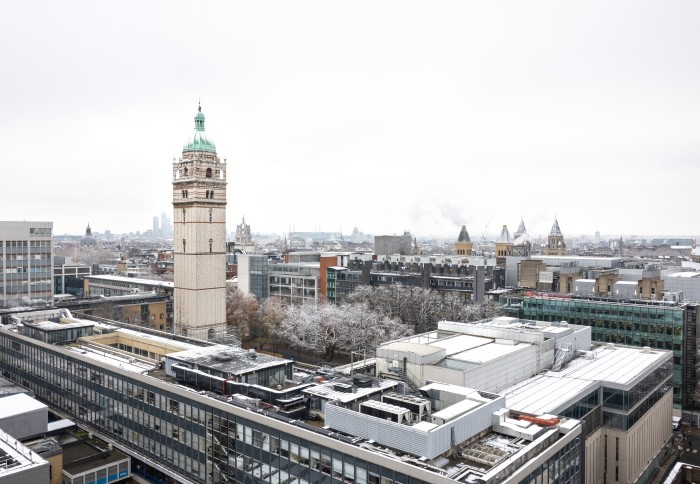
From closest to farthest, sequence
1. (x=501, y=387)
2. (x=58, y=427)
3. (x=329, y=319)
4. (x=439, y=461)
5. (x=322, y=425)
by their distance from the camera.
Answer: (x=439, y=461) < (x=322, y=425) < (x=501, y=387) < (x=58, y=427) < (x=329, y=319)

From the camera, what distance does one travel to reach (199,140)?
74.1 m

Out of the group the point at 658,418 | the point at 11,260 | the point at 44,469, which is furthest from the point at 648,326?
the point at 11,260

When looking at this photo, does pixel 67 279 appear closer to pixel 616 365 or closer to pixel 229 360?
pixel 229 360

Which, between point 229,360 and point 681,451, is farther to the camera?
point 681,451

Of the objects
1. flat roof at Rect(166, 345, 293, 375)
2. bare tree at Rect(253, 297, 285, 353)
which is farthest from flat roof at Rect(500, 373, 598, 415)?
bare tree at Rect(253, 297, 285, 353)

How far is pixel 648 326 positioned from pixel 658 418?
15803 mm

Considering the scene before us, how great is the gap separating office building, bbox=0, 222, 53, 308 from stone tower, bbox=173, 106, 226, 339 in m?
30.6

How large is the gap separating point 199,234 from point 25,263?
36.5 meters

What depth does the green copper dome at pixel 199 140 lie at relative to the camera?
73938 mm

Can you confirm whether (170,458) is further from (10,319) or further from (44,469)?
(10,319)

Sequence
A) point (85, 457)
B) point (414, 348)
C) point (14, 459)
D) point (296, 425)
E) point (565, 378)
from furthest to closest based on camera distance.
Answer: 1. point (565, 378)
2. point (85, 457)
3. point (414, 348)
4. point (296, 425)
5. point (14, 459)

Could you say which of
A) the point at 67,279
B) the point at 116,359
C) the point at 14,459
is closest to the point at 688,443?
the point at 116,359

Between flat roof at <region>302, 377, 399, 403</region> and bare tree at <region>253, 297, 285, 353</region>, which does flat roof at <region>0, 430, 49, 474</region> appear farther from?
bare tree at <region>253, 297, 285, 353</region>

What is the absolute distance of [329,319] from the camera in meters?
84.6
